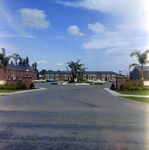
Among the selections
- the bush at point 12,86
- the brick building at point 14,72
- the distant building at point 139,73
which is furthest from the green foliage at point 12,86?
the distant building at point 139,73

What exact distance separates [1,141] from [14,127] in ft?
3.95

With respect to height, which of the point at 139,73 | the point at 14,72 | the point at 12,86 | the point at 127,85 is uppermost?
the point at 14,72

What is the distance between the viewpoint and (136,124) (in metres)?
6.10

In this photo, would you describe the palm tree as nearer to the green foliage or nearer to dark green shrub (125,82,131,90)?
dark green shrub (125,82,131,90)

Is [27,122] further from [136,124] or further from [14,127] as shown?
[136,124]

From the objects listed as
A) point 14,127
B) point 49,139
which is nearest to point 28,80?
point 14,127

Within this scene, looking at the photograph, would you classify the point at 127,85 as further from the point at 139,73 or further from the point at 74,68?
the point at 139,73

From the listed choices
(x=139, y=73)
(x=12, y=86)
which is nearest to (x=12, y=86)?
(x=12, y=86)

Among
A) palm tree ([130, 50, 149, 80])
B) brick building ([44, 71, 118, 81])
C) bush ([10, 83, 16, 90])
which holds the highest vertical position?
palm tree ([130, 50, 149, 80])

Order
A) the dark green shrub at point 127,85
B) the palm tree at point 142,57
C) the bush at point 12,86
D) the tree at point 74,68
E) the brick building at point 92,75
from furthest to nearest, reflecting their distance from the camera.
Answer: the brick building at point 92,75 < the tree at point 74,68 < the palm tree at point 142,57 < the bush at point 12,86 < the dark green shrub at point 127,85

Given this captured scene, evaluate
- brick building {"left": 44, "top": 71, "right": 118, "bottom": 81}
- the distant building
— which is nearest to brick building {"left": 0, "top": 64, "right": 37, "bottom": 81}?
brick building {"left": 44, "top": 71, "right": 118, "bottom": 81}

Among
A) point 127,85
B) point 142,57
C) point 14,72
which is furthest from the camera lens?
point 14,72

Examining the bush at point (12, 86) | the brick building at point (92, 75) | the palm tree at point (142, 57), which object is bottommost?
the bush at point (12, 86)

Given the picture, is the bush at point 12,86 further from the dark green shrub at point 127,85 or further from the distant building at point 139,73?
the distant building at point 139,73
